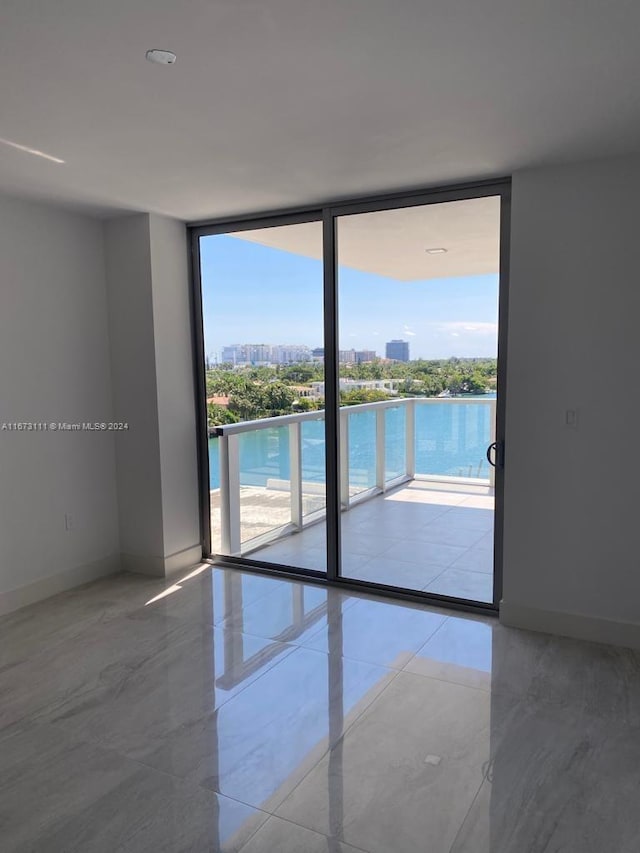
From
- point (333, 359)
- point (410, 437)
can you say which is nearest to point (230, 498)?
point (333, 359)

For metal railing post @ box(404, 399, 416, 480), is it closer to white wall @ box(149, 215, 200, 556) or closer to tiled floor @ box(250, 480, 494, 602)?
tiled floor @ box(250, 480, 494, 602)

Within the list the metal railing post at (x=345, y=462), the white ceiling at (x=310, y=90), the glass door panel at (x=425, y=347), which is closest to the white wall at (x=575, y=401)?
the white ceiling at (x=310, y=90)

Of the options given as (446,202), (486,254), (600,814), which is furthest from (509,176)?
(600,814)

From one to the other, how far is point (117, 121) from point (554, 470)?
2632 millimetres

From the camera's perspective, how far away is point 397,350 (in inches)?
163

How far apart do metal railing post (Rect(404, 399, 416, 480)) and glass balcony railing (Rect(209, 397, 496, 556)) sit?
0.5 inches

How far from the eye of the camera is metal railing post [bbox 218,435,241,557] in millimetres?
4625

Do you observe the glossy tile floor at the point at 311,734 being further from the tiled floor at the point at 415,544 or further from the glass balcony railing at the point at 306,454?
the glass balcony railing at the point at 306,454

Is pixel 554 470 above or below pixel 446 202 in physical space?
below

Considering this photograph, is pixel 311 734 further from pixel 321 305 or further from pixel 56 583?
pixel 321 305

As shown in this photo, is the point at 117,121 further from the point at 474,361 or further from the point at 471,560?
the point at 471,560

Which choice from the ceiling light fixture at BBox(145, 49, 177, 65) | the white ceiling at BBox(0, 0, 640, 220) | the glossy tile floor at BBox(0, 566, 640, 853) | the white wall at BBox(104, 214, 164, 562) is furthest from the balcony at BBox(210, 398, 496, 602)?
the ceiling light fixture at BBox(145, 49, 177, 65)

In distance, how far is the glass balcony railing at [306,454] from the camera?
4590mm

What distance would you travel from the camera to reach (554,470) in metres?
3.25
